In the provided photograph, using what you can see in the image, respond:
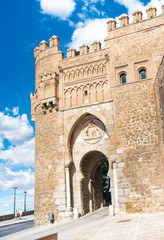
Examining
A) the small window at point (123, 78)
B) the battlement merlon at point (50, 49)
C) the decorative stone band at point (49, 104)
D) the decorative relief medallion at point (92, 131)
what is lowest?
the decorative relief medallion at point (92, 131)

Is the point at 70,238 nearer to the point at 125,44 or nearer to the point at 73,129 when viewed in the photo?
the point at 73,129

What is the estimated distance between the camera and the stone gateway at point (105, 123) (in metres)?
12.0

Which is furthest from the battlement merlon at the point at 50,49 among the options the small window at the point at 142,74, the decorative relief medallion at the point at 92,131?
the small window at the point at 142,74

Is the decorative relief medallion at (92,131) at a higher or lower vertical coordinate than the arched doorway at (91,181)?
higher

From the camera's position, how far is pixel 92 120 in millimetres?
14242

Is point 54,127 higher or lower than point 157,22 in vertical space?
lower

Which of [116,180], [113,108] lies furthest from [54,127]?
[116,180]

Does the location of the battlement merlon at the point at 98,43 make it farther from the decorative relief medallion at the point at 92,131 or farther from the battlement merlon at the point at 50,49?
the decorative relief medallion at the point at 92,131

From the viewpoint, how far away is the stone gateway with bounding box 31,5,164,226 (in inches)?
473

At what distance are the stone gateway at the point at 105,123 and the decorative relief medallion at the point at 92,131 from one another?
5cm

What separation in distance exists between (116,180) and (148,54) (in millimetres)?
6036

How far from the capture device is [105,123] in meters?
13.3

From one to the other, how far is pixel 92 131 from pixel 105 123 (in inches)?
40.6

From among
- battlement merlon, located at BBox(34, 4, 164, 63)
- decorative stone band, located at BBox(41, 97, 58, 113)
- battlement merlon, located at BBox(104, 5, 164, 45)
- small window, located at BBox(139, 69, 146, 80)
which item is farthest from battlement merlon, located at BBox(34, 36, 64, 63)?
small window, located at BBox(139, 69, 146, 80)
